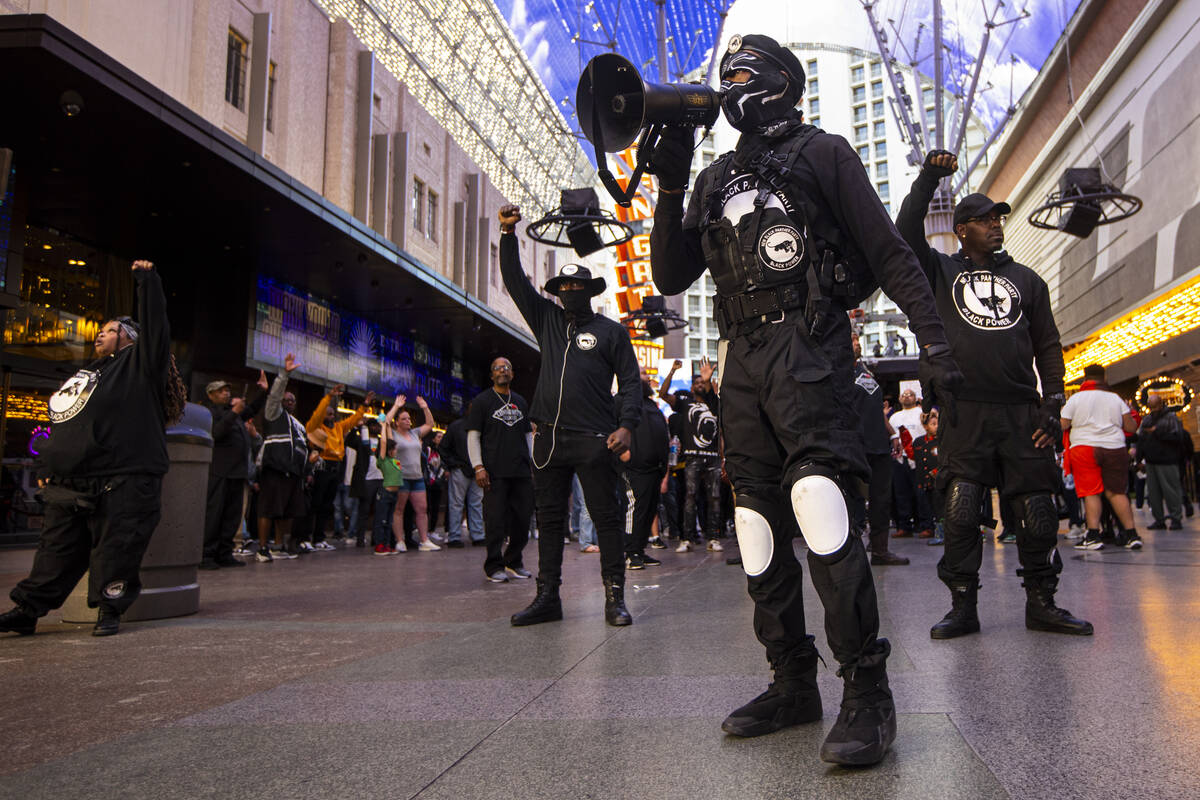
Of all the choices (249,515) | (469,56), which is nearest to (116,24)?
(249,515)

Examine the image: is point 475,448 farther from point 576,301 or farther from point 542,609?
point 542,609

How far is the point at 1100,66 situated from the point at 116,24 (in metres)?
25.4

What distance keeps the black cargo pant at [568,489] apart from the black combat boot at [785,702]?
2395mm

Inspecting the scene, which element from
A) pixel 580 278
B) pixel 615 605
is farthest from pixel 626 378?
pixel 615 605

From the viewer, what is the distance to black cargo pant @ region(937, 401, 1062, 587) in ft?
13.1

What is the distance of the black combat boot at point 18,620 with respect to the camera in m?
4.46

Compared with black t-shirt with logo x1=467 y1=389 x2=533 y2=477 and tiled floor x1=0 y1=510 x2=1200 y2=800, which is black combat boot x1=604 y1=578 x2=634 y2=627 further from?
black t-shirt with logo x1=467 y1=389 x2=533 y2=477

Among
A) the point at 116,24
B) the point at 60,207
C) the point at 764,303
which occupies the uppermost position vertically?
the point at 116,24

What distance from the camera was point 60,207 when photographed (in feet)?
43.4

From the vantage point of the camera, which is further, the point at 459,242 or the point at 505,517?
the point at 459,242

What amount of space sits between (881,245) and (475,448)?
4669 millimetres

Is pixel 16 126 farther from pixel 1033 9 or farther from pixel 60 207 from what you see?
pixel 1033 9

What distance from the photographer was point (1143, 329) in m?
23.6

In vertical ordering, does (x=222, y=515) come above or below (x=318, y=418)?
below
